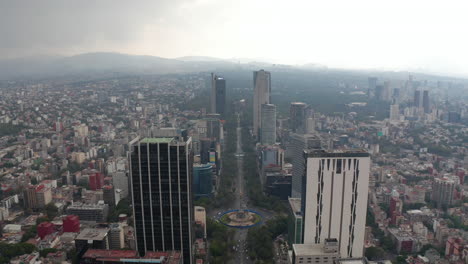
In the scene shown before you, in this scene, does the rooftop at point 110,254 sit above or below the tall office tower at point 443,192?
above

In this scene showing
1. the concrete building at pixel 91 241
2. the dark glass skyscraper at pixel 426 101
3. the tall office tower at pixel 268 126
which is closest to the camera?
the concrete building at pixel 91 241

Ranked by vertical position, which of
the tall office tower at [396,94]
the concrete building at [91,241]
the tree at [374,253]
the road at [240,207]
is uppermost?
the tall office tower at [396,94]

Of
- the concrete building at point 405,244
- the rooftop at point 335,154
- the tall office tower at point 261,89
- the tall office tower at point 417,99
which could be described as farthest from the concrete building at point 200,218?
the tall office tower at point 417,99

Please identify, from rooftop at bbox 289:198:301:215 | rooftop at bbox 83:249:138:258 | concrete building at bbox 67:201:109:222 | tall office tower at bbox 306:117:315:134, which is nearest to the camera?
rooftop at bbox 83:249:138:258

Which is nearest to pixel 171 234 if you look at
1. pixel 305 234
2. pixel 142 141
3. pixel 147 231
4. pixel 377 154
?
pixel 147 231

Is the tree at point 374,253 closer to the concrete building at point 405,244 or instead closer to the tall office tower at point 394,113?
the concrete building at point 405,244

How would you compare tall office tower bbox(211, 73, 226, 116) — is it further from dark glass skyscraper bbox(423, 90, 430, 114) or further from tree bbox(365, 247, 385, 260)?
dark glass skyscraper bbox(423, 90, 430, 114)

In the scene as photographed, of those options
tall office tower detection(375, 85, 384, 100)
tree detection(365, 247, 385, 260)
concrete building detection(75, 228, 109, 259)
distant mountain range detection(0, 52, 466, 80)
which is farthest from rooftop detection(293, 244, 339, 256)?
tall office tower detection(375, 85, 384, 100)

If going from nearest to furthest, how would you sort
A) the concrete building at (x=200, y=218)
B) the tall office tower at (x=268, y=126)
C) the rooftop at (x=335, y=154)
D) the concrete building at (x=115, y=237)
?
the rooftop at (x=335, y=154) → the concrete building at (x=115, y=237) → the concrete building at (x=200, y=218) → the tall office tower at (x=268, y=126)
